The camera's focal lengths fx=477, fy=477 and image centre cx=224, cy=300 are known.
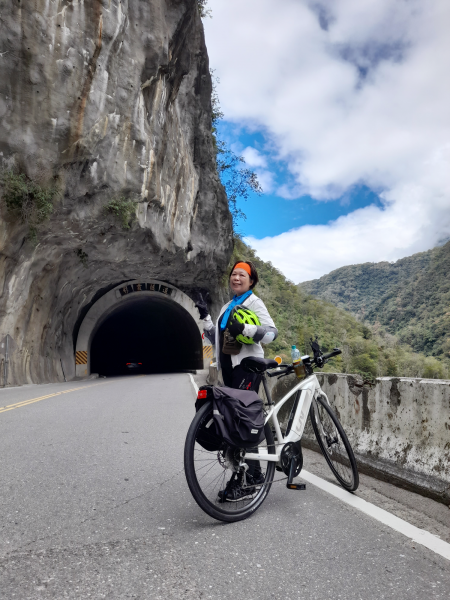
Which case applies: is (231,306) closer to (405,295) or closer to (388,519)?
(388,519)

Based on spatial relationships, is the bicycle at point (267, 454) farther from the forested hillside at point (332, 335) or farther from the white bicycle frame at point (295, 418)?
the forested hillside at point (332, 335)

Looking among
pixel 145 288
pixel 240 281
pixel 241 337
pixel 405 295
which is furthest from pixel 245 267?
pixel 405 295

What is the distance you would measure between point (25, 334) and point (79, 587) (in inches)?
695

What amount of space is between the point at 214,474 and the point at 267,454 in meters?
0.48

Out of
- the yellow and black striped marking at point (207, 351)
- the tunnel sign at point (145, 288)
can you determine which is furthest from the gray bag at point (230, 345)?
the yellow and black striped marking at point (207, 351)

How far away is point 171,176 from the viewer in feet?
70.3

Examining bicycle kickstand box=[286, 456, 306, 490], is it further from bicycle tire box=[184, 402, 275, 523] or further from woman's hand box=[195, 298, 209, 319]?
woman's hand box=[195, 298, 209, 319]

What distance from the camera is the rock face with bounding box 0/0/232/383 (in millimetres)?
13680

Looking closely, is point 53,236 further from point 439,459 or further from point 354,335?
point 354,335

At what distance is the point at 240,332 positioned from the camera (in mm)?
3496

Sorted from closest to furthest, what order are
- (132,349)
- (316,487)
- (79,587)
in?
1. (79,587)
2. (316,487)
3. (132,349)

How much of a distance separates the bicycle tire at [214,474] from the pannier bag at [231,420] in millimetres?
67

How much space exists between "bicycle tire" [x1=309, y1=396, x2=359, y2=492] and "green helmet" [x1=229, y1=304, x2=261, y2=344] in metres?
0.87

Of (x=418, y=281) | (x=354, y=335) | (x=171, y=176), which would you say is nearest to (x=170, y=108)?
(x=171, y=176)
